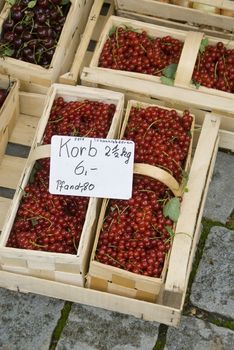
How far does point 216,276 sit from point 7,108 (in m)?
1.33

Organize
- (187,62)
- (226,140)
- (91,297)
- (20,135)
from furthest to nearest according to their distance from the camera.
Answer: (20,135)
(226,140)
(187,62)
(91,297)

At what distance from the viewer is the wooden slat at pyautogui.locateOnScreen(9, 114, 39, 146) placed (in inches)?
130

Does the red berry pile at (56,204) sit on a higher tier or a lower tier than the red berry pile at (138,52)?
lower

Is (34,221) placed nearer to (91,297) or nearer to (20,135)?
(91,297)

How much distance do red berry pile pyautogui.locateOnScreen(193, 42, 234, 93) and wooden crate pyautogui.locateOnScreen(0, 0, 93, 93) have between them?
2.27 feet

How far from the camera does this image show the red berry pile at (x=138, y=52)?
10.2 feet

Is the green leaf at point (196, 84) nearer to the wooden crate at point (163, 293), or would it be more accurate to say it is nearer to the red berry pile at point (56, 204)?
the wooden crate at point (163, 293)

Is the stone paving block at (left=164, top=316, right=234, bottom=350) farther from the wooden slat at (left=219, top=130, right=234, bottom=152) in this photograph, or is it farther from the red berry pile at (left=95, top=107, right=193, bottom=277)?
the wooden slat at (left=219, top=130, right=234, bottom=152)

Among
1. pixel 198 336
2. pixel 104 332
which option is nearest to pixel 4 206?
pixel 104 332

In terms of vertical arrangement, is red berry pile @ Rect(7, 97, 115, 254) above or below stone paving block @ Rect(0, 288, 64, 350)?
above

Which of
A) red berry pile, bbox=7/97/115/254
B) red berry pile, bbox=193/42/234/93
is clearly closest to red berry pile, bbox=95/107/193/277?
red berry pile, bbox=7/97/115/254

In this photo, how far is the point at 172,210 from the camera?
2605 mm

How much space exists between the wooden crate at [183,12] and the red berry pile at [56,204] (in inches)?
26.7

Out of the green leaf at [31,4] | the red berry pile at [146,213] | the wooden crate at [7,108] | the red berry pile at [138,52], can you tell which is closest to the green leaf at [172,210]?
the red berry pile at [146,213]
